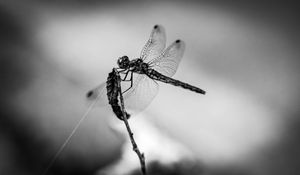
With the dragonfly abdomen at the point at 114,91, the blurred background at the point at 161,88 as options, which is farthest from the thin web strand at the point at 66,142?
the dragonfly abdomen at the point at 114,91

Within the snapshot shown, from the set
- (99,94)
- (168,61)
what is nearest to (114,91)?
(99,94)

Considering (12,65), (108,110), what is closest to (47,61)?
(12,65)

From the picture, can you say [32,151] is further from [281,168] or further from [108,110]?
[281,168]

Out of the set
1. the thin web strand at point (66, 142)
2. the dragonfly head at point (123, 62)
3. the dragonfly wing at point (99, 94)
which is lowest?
the thin web strand at point (66, 142)

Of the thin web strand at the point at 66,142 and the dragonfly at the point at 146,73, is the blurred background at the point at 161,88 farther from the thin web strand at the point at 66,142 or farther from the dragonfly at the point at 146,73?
the dragonfly at the point at 146,73

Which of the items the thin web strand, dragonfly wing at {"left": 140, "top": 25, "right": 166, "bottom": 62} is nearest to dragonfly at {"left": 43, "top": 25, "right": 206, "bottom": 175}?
dragonfly wing at {"left": 140, "top": 25, "right": 166, "bottom": 62}

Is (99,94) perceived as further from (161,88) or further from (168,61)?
(161,88)
